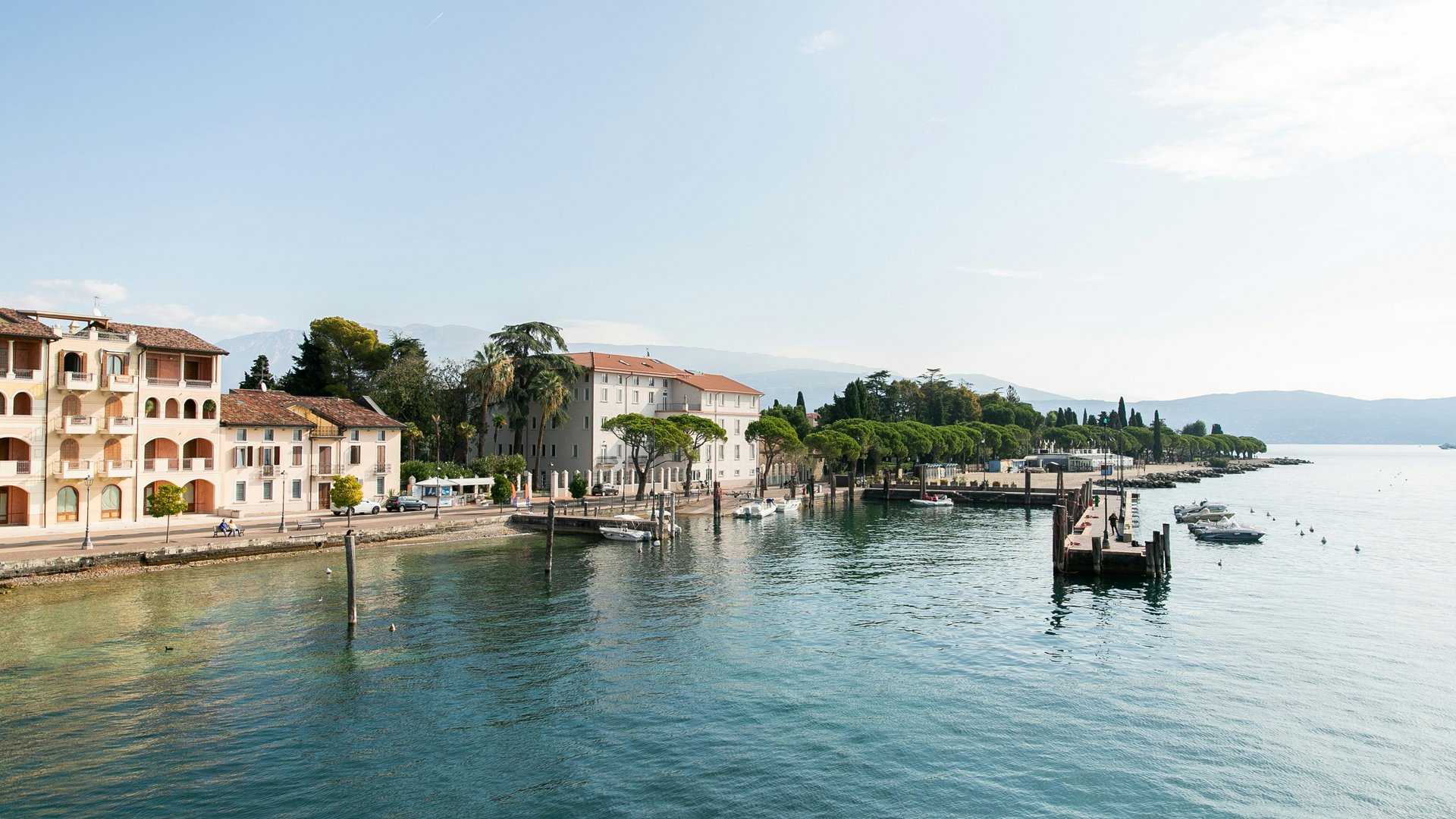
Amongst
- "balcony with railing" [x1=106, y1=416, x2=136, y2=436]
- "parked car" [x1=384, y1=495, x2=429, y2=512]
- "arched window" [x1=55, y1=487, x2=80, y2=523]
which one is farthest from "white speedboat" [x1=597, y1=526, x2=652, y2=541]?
"arched window" [x1=55, y1=487, x2=80, y2=523]

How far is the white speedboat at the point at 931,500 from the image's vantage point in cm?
9119

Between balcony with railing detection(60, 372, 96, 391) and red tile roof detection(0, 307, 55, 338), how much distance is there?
2.29m

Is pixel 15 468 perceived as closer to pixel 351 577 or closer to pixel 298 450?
pixel 298 450

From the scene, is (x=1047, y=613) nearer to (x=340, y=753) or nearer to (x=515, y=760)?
(x=515, y=760)

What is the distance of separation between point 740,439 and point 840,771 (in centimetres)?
8321

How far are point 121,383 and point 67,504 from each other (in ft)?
24.4

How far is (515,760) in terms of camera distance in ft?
63.6

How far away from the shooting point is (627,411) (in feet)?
291

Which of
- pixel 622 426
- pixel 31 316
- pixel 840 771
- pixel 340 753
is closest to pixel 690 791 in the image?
pixel 840 771

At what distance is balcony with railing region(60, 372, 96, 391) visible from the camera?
1780 inches

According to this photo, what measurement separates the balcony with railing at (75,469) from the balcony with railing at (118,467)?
51cm

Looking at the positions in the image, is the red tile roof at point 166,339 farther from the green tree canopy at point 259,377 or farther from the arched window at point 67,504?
the green tree canopy at point 259,377

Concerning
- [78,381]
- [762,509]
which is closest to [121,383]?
[78,381]

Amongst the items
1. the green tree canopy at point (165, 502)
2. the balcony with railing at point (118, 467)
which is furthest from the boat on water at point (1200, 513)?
the balcony with railing at point (118, 467)
